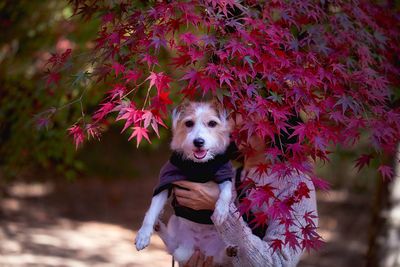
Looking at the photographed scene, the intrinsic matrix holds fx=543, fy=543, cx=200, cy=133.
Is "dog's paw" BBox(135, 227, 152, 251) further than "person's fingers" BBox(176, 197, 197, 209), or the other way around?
"person's fingers" BBox(176, 197, 197, 209)

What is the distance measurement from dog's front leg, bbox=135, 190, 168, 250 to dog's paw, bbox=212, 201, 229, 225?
343mm

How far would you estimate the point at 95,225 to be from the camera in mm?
7625

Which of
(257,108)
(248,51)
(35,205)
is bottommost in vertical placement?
(35,205)

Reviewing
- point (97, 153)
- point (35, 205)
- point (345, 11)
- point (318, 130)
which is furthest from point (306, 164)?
point (97, 153)

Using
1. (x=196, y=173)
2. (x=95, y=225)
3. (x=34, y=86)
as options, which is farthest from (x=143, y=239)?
(x=95, y=225)

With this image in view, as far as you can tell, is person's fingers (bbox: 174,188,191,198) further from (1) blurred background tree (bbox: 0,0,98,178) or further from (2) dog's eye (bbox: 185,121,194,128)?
(1) blurred background tree (bbox: 0,0,98,178)

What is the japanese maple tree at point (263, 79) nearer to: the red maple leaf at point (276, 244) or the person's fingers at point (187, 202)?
the red maple leaf at point (276, 244)

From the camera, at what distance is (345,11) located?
3191 millimetres

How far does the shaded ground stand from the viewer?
6035 mm

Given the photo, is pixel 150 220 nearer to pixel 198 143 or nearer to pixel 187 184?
pixel 187 184

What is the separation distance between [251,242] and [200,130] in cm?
63

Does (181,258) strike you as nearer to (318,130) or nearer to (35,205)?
(318,130)

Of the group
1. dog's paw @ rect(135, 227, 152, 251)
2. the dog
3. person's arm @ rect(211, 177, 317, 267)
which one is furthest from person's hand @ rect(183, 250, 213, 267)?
dog's paw @ rect(135, 227, 152, 251)

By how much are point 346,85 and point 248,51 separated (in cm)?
70
